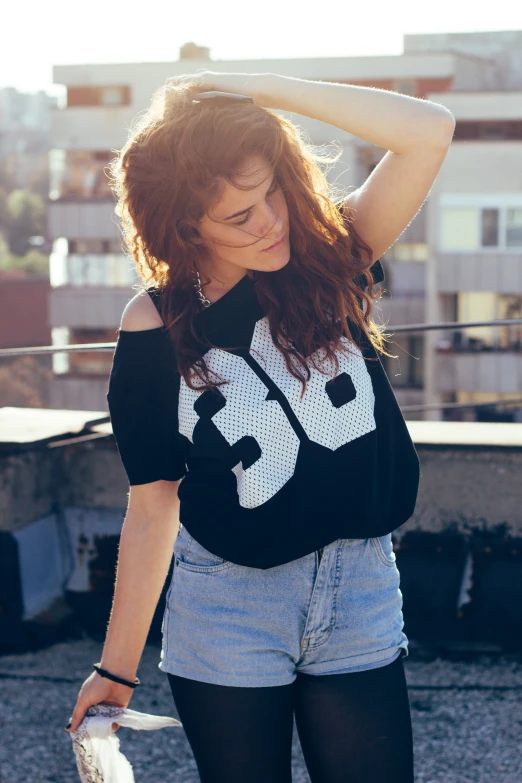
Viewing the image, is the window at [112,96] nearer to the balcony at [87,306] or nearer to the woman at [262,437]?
the balcony at [87,306]

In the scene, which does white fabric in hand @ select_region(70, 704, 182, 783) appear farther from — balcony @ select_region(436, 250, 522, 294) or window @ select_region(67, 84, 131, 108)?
window @ select_region(67, 84, 131, 108)

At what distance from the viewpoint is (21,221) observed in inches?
2970

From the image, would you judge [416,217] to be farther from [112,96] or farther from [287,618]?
[287,618]

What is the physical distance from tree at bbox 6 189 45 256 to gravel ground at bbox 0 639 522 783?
73.7 metres

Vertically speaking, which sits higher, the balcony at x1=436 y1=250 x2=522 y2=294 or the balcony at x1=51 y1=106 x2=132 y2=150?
the balcony at x1=51 y1=106 x2=132 y2=150

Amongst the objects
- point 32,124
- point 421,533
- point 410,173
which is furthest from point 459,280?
→ point 32,124

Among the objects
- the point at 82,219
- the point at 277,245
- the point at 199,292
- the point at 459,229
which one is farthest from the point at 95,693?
the point at 82,219

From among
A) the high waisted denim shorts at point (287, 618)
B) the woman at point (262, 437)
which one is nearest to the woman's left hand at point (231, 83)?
the woman at point (262, 437)

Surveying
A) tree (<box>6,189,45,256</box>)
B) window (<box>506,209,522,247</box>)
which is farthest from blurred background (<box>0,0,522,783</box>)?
tree (<box>6,189,45,256</box>)

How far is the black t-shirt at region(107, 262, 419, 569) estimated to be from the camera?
1672 mm

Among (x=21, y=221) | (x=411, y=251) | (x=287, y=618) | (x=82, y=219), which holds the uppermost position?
(x=21, y=221)

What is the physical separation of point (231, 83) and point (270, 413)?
0.59 meters

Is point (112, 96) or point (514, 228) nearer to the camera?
point (514, 228)

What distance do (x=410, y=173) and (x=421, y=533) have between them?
7.63 feet
